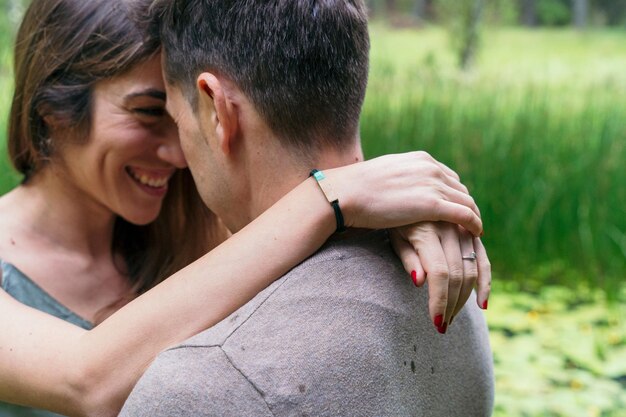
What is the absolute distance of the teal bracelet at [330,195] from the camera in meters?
1.14

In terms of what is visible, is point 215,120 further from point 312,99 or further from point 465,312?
point 465,312

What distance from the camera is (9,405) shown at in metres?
1.70

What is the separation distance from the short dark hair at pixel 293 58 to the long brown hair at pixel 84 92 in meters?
0.45

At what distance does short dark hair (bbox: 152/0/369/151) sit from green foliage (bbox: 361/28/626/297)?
9.53 ft

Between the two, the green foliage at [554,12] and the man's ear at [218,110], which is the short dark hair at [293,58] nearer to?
the man's ear at [218,110]

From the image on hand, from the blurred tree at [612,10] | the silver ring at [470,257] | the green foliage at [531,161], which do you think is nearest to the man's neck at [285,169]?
the silver ring at [470,257]

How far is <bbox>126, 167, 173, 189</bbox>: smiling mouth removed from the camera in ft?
5.80

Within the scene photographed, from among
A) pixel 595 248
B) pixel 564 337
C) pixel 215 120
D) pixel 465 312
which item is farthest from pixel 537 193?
pixel 215 120

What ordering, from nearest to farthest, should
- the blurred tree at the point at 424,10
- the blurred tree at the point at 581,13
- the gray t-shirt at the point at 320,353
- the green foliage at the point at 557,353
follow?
the gray t-shirt at the point at 320,353
the green foliage at the point at 557,353
the blurred tree at the point at 581,13
the blurred tree at the point at 424,10

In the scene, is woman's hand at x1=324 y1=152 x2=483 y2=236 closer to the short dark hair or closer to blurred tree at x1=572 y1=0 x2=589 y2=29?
the short dark hair

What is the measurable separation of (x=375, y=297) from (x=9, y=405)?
973 millimetres

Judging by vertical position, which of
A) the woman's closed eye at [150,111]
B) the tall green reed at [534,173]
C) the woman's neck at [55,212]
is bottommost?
the tall green reed at [534,173]

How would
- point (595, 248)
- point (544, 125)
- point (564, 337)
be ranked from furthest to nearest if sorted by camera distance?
point (544, 125) → point (595, 248) → point (564, 337)

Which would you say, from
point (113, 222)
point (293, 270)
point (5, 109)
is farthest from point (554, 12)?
point (293, 270)
